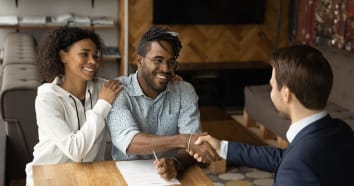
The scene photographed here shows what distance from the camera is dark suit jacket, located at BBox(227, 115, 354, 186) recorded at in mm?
1326

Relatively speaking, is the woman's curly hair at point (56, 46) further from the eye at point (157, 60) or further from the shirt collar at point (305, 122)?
the shirt collar at point (305, 122)

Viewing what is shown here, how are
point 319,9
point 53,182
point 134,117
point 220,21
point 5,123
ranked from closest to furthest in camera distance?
point 53,182
point 134,117
point 5,123
point 319,9
point 220,21

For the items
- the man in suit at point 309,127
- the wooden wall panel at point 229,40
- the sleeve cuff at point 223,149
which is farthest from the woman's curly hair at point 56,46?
the wooden wall panel at point 229,40

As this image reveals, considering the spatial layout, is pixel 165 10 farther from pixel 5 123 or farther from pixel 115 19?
pixel 5 123

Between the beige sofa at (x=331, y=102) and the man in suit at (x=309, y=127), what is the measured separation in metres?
2.51

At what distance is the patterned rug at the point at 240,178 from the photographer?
3.54 meters

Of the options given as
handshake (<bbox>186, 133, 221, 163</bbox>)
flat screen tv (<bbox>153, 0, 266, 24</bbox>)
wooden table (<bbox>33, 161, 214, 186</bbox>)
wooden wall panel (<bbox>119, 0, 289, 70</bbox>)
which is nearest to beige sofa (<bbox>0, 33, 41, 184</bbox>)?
wooden table (<bbox>33, 161, 214, 186</bbox>)

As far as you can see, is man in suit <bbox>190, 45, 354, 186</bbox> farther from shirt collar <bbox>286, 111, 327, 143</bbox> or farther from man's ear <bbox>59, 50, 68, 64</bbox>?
man's ear <bbox>59, 50, 68, 64</bbox>

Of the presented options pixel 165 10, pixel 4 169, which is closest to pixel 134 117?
pixel 4 169

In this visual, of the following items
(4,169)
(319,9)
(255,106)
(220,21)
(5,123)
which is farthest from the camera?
(220,21)

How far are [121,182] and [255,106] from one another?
9.30ft

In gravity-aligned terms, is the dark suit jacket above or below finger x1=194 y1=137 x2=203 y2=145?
above

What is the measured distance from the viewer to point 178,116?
225 centimetres

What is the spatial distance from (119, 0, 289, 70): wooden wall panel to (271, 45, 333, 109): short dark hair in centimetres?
408
